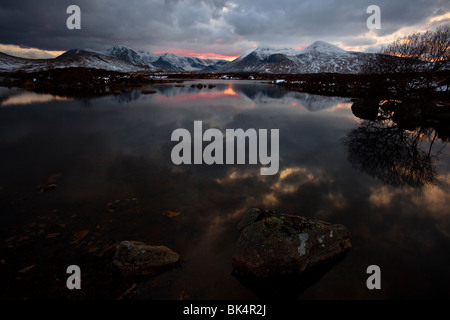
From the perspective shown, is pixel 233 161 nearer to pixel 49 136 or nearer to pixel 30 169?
pixel 30 169

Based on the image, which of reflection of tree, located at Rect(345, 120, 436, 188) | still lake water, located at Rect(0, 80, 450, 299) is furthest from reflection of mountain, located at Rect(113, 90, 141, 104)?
reflection of tree, located at Rect(345, 120, 436, 188)

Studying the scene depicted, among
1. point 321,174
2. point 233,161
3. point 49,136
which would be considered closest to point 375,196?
point 321,174

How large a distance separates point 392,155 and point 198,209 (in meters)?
15.8

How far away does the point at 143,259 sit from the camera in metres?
6.17

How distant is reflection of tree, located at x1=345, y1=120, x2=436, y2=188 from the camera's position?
12672mm

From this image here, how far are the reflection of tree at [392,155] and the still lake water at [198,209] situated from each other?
0.23 metres

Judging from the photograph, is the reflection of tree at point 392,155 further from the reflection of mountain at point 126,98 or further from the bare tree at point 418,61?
the reflection of mountain at point 126,98

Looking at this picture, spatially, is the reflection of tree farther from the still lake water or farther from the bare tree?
the bare tree

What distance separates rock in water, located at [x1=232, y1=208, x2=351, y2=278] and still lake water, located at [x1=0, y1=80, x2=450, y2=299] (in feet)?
1.60

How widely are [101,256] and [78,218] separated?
8.28 feet

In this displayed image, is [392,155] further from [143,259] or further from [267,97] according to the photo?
[267,97]

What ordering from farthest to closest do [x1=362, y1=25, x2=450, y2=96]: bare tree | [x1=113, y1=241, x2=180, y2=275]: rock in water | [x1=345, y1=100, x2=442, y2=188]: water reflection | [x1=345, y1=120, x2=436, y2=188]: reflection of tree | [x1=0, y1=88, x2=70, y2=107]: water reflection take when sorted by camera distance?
[x1=0, y1=88, x2=70, y2=107]: water reflection
[x1=362, y1=25, x2=450, y2=96]: bare tree
[x1=345, y1=100, x2=442, y2=188]: water reflection
[x1=345, y1=120, x2=436, y2=188]: reflection of tree
[x1=113, y1=241, x2=180, y2=275]: rock in water

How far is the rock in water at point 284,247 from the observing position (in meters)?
5.98

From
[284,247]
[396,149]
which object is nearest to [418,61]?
[396,149]
